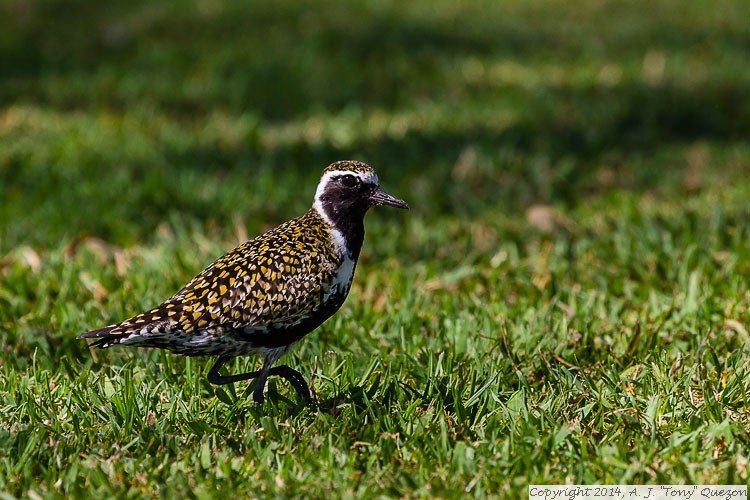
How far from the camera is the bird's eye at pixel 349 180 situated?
16.9ft

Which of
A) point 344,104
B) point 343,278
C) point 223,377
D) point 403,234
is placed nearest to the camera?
point 223,377

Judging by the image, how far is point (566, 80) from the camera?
11961 mm

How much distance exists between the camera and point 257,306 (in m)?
4.66

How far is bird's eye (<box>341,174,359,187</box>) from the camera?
5.14 metres

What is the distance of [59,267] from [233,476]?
131 inches

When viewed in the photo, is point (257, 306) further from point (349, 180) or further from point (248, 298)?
point (349, 180)

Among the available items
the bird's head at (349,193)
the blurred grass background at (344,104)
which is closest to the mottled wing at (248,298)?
the bird's head at (349,193)

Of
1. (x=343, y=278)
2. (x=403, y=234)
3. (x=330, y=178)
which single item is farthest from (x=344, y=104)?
(x=343, y=278)

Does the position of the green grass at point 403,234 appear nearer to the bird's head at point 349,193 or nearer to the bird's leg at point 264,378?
the bird's leg at point 264,378

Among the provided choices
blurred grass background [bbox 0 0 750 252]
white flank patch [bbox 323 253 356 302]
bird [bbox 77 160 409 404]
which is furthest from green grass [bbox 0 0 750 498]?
white flank patch [bbox 323 253 356 302]

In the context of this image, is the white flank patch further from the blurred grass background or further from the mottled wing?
the blurred grass background

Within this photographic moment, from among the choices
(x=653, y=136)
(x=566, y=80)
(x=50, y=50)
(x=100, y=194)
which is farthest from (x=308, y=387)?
(x=50, y=50)

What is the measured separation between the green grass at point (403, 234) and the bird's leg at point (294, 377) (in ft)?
0.25

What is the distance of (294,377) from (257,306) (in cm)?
37
